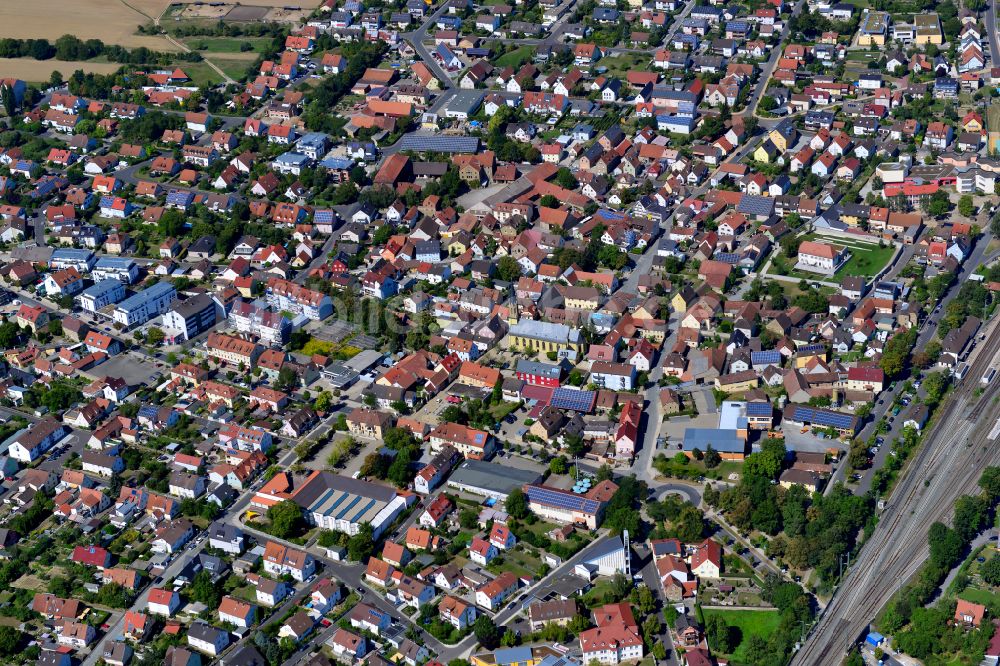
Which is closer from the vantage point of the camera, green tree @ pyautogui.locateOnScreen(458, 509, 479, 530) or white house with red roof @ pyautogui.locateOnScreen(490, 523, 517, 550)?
white house with red roof @ pyautogui.locateOnScreen(490, 523, 517, 550)

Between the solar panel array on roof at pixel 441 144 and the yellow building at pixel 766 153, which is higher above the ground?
the yellow building at pixel 766 153

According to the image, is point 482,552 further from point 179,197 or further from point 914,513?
point 179,197

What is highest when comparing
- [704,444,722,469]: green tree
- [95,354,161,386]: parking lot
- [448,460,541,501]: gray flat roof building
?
[704,444,722,469]: green tree

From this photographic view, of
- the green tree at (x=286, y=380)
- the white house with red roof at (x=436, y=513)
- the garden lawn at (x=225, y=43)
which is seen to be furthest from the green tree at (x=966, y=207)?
the garden lawn at (x=225, y=43)

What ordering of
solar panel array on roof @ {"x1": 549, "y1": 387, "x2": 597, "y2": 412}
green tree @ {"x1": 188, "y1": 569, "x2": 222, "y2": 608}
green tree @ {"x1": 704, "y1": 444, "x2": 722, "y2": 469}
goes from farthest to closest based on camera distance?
solar panel array on roof @ {"x1": 549, "y1": 387, "x2": 597, "y2": 412}, green tree @ {"x1": 704, "y1": 444, "x2": 722, "y2": 469}, green tree @ {"x1": 188, "y1": 569, "x2": 222, "y2": 608}

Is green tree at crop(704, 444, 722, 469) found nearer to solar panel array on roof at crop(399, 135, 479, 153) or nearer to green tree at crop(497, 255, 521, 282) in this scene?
green tree at crop(497, 255, 521, 282)

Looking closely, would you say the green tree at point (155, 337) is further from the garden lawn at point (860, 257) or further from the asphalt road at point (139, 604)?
the garden lawn at point (860, 257)

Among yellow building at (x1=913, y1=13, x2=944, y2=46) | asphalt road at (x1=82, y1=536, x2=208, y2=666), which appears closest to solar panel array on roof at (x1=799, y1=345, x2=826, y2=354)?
asphalt road at (x1=82, y1=536, x2=208, y2=666)
